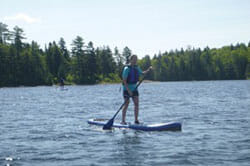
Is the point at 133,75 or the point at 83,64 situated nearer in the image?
the point at 133,75

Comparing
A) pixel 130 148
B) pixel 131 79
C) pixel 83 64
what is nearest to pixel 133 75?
pixel 131 79

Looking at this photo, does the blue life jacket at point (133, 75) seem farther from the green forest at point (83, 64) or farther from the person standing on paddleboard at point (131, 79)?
the green forest at point (83, 64)

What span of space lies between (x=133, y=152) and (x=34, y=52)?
9762 cm

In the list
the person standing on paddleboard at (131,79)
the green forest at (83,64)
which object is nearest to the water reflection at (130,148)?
the person standing on paddleboard at (131,79)

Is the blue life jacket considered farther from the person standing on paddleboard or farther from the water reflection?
the water reflection

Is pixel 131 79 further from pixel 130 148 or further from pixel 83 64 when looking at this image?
pixel 83 64

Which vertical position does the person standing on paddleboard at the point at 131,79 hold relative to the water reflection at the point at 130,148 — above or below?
above

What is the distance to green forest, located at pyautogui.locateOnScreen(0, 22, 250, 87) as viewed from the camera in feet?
317

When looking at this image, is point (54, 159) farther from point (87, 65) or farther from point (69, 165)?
point (87, 65)

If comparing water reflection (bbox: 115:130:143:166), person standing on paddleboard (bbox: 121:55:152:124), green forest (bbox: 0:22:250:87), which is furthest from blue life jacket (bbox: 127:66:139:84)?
green forest (bbox: 0:22:250:87)

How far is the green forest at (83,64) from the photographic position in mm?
96625

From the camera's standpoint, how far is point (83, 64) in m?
111

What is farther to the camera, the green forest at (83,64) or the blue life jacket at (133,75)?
the green forest at (83,64)

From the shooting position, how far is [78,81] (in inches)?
4284
